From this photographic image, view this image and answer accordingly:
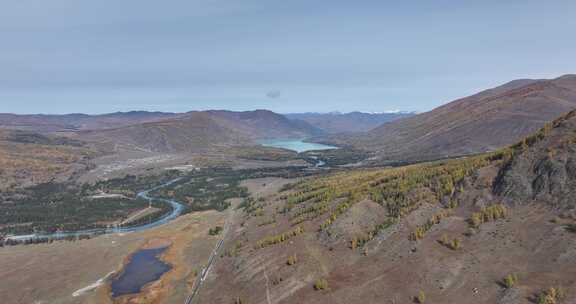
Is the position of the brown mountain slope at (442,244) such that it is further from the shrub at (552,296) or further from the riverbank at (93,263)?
the riverbank at (93,263)

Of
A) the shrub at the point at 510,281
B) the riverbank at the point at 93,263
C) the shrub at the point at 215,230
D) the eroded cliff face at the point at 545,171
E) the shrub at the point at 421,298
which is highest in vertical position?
the eroded cliff face at the point at 545,171

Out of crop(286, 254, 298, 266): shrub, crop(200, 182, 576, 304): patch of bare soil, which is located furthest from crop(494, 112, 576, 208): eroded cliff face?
crop(286, 254, 298, 266): shrub

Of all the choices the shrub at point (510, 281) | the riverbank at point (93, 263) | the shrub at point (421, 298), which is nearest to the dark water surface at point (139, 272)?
the riverbank at point (93, 263)

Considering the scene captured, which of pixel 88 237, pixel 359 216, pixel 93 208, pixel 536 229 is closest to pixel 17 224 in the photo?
pixel 93 208

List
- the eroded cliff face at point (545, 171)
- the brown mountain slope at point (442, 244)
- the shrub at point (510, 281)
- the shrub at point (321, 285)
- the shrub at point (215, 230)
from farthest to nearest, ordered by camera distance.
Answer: the shrub at point (215, 230), the shrub at point (321, 285), the eroded cliff face at point (545, 171), the brown mountain slope at point (442, 244), the shrub at point (510, 281)

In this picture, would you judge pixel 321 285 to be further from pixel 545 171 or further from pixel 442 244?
pixel 545 171

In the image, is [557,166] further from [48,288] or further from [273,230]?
[48,288]
